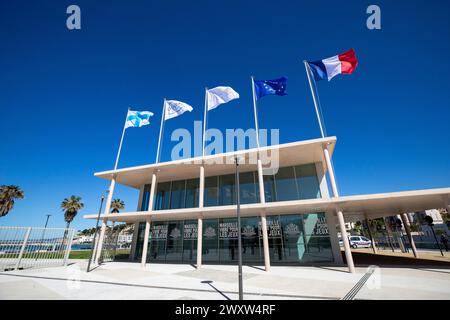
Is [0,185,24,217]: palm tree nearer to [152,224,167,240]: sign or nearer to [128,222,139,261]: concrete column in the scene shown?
[128,222,139,261]: concrete column

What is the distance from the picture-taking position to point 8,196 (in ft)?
105

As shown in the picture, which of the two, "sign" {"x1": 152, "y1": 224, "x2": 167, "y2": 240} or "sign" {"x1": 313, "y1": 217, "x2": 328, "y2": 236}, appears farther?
"sign" {"x1": 152, "y1": 224, "x2": 167, "y2": 240}

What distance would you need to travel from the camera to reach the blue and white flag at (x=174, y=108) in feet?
63.1

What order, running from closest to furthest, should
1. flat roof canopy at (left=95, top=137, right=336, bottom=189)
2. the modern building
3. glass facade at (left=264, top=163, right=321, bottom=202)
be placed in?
the modern building → flat roof canopy at (left=95, top=137, right=336, bottom=189) → glass facade at (left=264, top=163, right=321, bottom=202)

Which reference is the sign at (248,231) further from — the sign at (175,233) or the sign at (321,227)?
the sign at (175,233)

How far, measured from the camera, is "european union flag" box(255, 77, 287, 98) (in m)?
15.9

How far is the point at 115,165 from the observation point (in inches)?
794

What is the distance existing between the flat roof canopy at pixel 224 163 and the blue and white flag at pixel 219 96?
4881mm

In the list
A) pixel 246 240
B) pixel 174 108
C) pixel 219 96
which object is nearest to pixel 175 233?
pixel 246 240

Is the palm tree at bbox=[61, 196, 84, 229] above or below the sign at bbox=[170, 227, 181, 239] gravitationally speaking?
above

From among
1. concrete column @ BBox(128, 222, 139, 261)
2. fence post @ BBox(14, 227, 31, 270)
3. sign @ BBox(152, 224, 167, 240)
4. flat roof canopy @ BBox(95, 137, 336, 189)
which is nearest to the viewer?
fence post @ BBox(14, 227, 31, 270)

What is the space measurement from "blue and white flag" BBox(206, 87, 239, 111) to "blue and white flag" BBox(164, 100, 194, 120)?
2264mm

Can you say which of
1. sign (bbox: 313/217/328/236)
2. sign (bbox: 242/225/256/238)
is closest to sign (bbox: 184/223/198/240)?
sign (bbox: 242/225/256/238)

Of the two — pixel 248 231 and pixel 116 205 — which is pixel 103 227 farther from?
pixel 116 205
